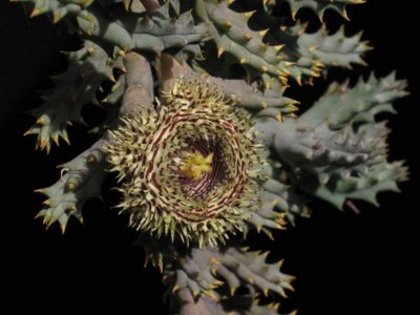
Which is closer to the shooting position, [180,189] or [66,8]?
[66,8]

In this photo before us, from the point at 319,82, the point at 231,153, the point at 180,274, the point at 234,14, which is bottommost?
the point at 180,274

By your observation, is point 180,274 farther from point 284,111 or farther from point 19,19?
point 19,19

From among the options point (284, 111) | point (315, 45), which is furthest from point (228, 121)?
point (315, 45)

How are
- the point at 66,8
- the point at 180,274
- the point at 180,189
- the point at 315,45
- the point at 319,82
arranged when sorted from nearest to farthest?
the point at 66,8 < the point at 180,189 < the point at 180,274 < the point at 315,45 < the point at 319,82

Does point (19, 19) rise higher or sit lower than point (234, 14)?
lower
